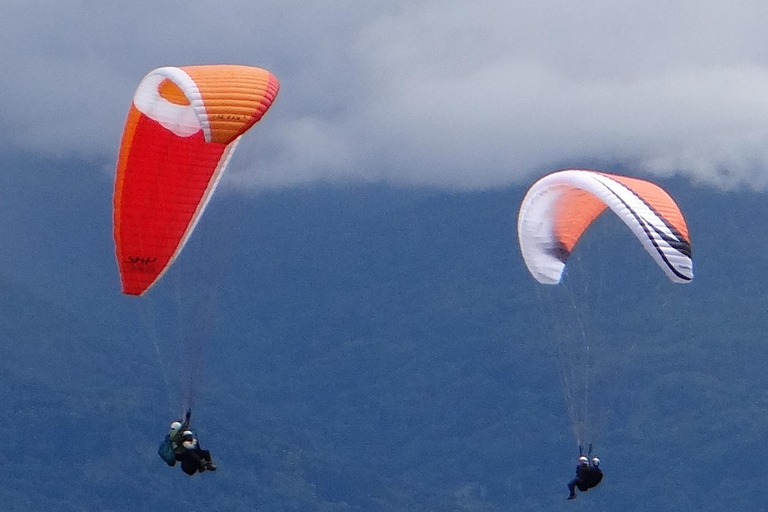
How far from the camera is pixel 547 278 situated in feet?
189

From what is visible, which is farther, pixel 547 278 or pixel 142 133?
pixel 547 278

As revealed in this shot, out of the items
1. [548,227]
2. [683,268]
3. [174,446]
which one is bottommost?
[174,446]

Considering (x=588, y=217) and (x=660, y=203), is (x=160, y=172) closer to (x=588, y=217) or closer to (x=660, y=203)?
(x=588, y=217)

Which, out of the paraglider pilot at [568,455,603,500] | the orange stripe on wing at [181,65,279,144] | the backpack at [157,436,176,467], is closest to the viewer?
the orange stripe on wing at [181,65,279,144]

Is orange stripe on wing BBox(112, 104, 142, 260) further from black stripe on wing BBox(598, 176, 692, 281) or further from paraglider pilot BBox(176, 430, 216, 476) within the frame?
black stripe on wing BBox(598, 176, 692, 281)

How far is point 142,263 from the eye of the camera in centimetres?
5412

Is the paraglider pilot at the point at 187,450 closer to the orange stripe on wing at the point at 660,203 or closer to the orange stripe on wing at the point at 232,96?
the orange stripe on wing at the point at 232,96

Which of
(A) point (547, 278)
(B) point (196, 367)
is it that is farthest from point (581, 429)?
(B) point (196, 367)

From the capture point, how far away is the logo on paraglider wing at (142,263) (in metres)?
54.0

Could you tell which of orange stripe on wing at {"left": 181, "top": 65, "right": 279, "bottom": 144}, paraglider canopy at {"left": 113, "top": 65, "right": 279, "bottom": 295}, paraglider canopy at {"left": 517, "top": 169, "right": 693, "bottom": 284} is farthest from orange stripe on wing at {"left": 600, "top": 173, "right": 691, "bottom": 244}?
paraglider canopy at {"left": 113, "top": 65, "right": 279, "bottom": 295}

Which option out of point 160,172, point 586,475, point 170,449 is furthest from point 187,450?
point 586,475

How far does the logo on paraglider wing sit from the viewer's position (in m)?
54.0

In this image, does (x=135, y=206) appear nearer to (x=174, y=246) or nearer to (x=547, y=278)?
(x=174, y=246)

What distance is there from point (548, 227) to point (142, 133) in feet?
39.3
